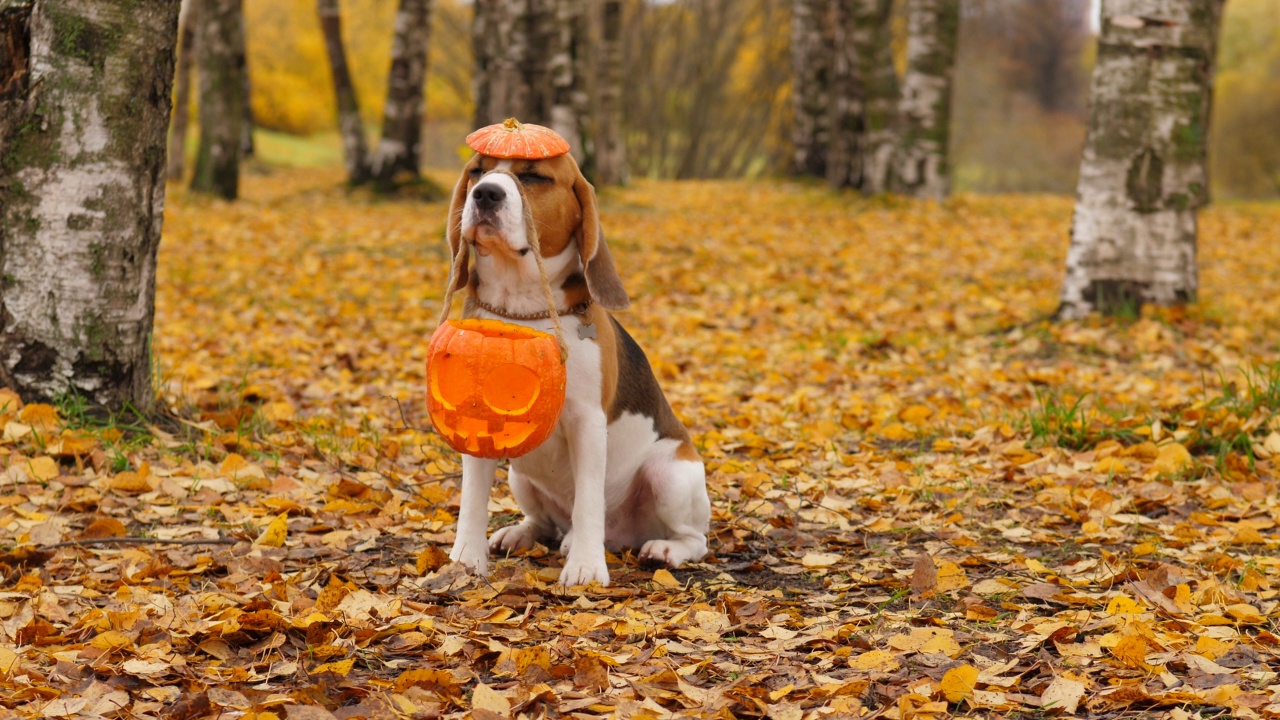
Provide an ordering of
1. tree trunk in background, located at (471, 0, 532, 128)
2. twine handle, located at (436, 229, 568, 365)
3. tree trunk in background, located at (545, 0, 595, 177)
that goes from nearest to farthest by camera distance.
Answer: twine handle, located at (436, 229, 568, 365)
tree trunk in background, located at (471, 0, 532, 128)
tree trunk in background, located at (545, 0, 595, 177)

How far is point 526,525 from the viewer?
4340 mm

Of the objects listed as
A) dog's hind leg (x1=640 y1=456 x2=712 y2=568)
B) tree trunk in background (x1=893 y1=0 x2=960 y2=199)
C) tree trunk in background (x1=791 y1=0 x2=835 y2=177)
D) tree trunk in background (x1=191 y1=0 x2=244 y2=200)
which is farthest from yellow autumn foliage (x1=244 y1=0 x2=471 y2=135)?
dog's hind leg (x1=640 y1=456 x2=712 y2=568)

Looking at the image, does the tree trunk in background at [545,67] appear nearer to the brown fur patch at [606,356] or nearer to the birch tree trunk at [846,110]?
the birch tree trunk at [846,110]

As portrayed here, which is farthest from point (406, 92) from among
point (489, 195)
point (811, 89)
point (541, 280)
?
point (489, 195)

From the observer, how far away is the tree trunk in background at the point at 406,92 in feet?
53.4

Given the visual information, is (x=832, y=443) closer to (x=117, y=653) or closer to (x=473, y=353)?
(x=473, y=353)

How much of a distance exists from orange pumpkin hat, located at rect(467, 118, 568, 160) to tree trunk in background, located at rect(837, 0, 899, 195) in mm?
13166

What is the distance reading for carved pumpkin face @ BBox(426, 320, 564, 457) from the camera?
347 cm

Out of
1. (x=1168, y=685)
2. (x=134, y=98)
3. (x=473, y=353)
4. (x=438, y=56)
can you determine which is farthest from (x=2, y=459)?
(x=438, y=56)

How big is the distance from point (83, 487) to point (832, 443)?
3.49m

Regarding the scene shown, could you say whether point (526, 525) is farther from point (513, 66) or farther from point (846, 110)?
point (846, 110)

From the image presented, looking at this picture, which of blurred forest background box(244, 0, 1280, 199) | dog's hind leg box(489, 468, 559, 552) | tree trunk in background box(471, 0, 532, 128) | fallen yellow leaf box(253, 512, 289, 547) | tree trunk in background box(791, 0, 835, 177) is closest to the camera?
fallen yellow leaf box(253, 512, 289, 547)

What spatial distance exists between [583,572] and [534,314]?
0.87 metres

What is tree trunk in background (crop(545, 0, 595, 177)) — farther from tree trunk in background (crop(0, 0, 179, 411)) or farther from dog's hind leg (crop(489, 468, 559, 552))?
dog's hind leg (crop(489, 468, 559, 552))
